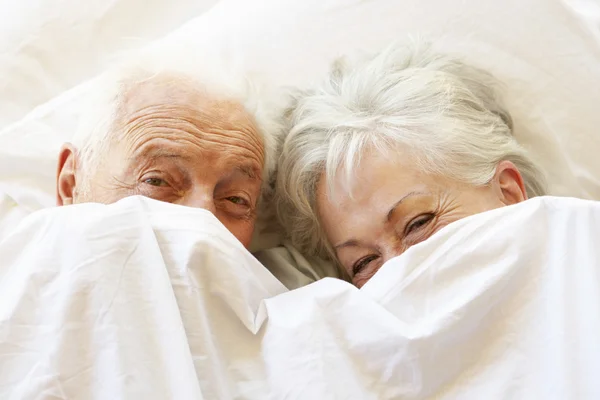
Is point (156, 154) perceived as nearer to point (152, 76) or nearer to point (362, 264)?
point (152, 76)

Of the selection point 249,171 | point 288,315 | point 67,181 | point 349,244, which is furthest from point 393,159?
point 67,181

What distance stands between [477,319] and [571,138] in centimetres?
75

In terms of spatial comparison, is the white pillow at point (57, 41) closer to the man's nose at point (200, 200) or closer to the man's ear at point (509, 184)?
the man's nose at point (200, 200)

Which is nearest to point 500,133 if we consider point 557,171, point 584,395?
point 557,171

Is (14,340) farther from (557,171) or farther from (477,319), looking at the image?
(557,171)

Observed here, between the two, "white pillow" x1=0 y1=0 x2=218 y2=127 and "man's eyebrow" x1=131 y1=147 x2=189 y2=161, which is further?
"white pillow" x1=0 y1=0 x2=218 y2=127

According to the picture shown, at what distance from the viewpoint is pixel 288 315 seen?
3.05 ft

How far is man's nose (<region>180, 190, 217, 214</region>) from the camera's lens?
3.90 feet

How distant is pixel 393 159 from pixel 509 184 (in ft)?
0.77

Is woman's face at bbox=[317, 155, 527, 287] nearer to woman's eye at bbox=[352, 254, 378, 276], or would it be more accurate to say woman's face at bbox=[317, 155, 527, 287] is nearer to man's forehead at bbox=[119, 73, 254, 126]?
woman's eye at bbox=[352, 254, 378, 276]

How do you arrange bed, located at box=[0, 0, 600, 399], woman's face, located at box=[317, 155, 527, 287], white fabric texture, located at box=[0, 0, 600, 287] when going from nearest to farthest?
bed, located at box=[0, 0, 600, 399] < woman's face, located at box=[317, 155, 527, 287] < white fabric texture, located at box=[0, 0, 600, 287]

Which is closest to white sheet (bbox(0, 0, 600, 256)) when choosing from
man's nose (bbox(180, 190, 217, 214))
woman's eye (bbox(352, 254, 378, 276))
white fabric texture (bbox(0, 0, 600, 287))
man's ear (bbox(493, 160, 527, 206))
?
white fabric texture (bbox(0, 0, 600, 287))

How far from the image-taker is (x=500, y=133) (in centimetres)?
133

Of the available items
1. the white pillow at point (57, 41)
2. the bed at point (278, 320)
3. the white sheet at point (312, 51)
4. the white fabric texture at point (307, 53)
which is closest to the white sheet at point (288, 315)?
the bed at point (278, 320)
